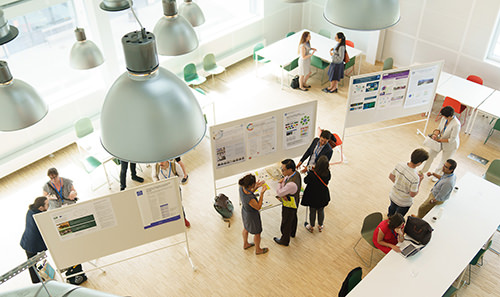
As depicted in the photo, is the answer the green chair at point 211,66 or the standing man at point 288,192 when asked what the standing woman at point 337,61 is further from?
the standing man at point 288,192

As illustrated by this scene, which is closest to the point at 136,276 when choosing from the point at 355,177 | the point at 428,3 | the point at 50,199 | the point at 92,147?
the point at 50,199

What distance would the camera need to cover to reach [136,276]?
6.23 metres

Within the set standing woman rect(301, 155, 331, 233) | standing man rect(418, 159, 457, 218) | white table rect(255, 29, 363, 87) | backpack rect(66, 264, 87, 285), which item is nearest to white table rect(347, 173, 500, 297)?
standing man rect(418, 159, 457, 218)

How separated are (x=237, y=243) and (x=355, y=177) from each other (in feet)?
8.51

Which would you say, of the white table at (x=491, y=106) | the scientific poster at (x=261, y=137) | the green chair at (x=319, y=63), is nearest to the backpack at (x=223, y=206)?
the scientific poster at (x=261, y=137)

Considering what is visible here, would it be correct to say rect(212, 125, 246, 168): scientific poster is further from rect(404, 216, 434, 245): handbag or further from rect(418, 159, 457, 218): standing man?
rect(418, 159, 457, 218): standing man

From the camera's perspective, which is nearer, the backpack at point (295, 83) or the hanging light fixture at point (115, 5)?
the hanging light fixture at point (115, 5)

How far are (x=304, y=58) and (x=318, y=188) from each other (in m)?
4.42

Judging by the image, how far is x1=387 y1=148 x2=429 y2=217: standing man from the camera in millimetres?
5762

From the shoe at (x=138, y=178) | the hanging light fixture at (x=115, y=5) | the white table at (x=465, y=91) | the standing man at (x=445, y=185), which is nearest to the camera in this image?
the hanging light fixture at (x=115, y=5)

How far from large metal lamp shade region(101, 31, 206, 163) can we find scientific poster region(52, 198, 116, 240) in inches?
143

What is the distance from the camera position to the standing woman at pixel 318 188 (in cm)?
579

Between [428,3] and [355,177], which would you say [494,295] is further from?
[428,3]

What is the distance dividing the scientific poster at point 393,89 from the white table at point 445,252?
6.60 feet
